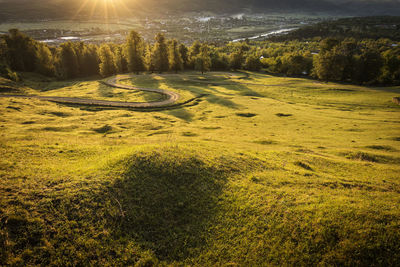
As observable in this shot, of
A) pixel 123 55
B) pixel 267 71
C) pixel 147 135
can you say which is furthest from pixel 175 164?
pixel 267 71

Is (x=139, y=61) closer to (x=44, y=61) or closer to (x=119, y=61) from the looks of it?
(x=119, y=61)

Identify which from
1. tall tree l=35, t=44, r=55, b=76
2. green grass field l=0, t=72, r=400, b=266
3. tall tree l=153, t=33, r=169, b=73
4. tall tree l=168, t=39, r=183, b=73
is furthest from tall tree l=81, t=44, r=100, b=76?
green grass field l=0, t=72, r=400, b=266

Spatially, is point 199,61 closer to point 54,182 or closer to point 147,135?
point 147,135

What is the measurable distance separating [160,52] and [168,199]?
114292mm

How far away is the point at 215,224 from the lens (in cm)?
1498

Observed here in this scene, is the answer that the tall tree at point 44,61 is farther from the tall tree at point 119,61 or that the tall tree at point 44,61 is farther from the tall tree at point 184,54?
the tall tree at point 184,54

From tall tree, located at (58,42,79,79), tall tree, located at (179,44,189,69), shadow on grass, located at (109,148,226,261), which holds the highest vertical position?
tall tree, located at (179,44,189,69)

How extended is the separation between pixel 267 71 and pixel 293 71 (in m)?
25.8

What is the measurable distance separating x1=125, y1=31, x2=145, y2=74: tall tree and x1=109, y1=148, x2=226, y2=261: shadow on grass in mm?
105974

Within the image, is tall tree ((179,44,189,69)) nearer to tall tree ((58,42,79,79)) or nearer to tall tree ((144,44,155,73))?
tall tree ((144,44,155,73))

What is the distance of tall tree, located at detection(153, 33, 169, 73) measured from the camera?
114281 mm

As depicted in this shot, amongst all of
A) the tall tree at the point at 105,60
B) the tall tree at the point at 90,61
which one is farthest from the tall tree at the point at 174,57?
the tall tree at the point at 90,61

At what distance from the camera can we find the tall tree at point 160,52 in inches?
4499

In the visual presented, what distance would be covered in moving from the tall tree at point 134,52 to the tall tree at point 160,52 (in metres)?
→ 8.54
